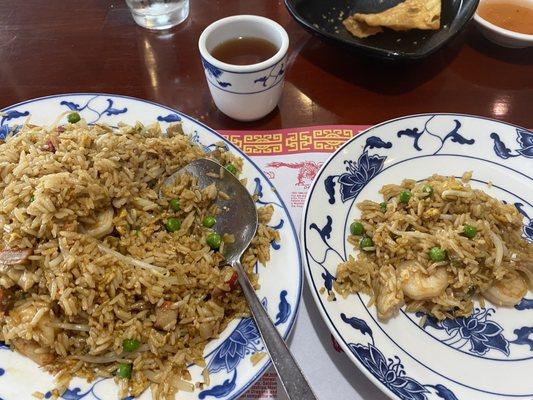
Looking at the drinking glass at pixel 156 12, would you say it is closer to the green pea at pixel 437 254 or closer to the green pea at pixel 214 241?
the green pea at pixel 214 241

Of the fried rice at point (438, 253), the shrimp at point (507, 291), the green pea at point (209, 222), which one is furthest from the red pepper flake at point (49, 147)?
the shrimp at point (507, 291)

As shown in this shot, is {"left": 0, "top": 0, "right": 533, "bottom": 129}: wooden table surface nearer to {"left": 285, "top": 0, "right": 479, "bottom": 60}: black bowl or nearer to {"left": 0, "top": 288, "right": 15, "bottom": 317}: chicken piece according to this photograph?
{"left": 285, "top": 0, "right": 479, "bottom": 60}: black bowl

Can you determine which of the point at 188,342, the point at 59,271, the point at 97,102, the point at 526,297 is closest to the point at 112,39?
the point at 97,102

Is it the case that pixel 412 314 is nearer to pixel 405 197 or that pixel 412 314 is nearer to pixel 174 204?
pixel 405 197

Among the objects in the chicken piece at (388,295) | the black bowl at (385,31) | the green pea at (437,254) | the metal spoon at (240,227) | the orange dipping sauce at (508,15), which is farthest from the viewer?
the orange dipping sauce at (508,15)

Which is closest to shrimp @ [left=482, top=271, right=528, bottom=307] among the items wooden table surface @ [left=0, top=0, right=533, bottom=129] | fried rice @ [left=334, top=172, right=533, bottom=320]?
fried rice @ [left=334, top=172, right=533, bottom=320]
